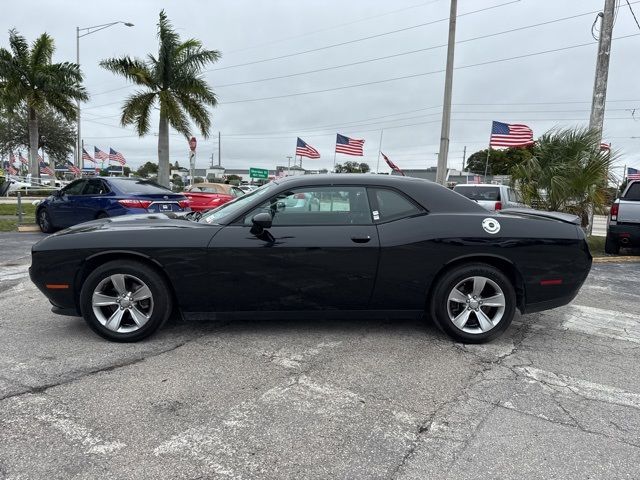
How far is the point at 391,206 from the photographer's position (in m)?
4.20

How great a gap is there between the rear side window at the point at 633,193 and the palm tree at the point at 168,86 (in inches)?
649

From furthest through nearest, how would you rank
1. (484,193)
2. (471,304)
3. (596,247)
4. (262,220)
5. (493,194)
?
(484,193)
(493,194)
(596,247)
(471,304)
(262,220)

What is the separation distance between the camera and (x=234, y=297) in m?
4.02

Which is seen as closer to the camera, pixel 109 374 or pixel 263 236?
pixel 109 374

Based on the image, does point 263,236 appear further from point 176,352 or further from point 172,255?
point 176,352

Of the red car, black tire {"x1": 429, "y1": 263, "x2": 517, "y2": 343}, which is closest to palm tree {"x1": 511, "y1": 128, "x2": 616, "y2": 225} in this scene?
black tire {"x1": 429, "y1": 263, "x2": 517, "y2": 343}

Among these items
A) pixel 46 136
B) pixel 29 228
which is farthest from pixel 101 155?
pixel 29 228

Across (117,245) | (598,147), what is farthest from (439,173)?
(117,245)

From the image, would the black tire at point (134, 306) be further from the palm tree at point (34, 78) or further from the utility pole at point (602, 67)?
the palm tree at point (34, 78)

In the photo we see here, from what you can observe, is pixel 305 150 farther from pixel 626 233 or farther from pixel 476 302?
pixel 476 302

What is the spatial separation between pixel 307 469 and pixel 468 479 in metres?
0.81

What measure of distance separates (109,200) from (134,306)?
20.2 ft

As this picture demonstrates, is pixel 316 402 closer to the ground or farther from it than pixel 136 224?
closer to the ground

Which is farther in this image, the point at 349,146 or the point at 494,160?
the point at 494,160
